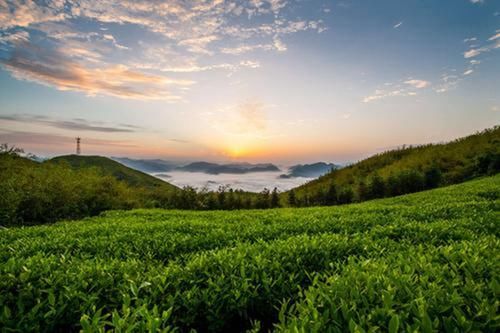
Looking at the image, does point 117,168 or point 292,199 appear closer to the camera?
point 292,199

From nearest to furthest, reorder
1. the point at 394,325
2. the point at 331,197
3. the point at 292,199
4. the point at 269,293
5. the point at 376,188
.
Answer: the point at 394,325 → the point at 269,293 → the point at 376,188 → the point at 331,197 → the point at 292,199

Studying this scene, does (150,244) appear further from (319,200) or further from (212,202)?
(319,200)

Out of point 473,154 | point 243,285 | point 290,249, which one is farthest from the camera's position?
point 473,154

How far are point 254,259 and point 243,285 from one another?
0.70 metres

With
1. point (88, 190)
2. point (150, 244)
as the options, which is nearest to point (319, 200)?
point (88, 190)

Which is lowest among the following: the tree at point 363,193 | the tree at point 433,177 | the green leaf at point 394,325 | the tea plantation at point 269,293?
the tree at point 363,193

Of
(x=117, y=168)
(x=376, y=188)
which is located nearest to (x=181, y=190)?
(x=376, y=188)

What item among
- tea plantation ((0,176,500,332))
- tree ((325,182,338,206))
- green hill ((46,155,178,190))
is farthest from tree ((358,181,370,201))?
green hill ((46,155,178,190))

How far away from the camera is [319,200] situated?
24375 mm

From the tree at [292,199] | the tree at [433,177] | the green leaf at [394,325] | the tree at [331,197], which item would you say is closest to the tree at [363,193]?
the tree at [331,197]

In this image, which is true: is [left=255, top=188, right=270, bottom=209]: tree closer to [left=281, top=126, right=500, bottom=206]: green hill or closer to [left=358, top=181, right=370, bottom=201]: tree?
[left=281, top=126, right=500, bottom=206]: green hill

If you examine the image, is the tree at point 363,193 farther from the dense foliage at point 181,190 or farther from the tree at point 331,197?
the tree at point 331,197

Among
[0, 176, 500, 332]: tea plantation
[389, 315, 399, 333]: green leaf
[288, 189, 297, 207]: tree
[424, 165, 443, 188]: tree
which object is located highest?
[424, 165, 443, 188]: tree

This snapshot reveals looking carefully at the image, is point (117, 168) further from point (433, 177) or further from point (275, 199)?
point (433, 177)
